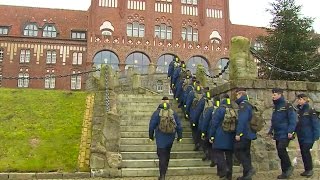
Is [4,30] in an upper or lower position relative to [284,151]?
upper

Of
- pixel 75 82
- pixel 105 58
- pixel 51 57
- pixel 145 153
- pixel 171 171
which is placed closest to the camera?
pixel 171 171

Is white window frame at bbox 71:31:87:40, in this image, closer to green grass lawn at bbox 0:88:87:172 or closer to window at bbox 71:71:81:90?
window at bbox 71:71:81:90

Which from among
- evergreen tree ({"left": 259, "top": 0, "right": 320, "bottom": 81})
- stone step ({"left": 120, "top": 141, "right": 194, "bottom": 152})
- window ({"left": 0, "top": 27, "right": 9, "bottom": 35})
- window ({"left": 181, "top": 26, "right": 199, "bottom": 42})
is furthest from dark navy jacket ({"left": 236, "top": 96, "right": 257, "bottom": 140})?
window ({"left": 0, "top": 27, "right": 9, "bottom": 35})

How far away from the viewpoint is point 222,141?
338 inches

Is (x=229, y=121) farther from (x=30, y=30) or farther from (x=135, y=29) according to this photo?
(x=30, y=30)

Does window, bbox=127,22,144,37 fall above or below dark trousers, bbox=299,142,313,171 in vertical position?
above

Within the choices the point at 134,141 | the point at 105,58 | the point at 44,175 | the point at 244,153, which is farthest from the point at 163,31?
the point at 244,153

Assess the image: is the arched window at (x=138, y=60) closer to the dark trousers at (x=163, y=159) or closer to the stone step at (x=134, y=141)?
the stone step at (x=134, y=141)

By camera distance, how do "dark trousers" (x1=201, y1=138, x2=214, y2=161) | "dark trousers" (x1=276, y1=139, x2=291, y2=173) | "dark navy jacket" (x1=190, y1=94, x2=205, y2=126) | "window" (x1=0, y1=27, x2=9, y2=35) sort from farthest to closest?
"window" (x1=0, y1=27, x2=9, y2=35)
"dark navy jacket" (x1=190, y1=94, x2=205, y2=126)
"dark trousers" (x1=201, y1=138, x2=214, y2=161)
"dark trousers" (x1=276, y1=139, x2=291, y2=173)

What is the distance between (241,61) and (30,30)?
44.8 metres

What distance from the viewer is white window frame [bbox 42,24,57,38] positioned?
168 ft

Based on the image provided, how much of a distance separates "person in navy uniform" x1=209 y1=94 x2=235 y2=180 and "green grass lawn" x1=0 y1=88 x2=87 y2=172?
365cm

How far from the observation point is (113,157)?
1002 centimetres

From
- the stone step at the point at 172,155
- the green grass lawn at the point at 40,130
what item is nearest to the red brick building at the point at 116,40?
the green grass lawn at the point at 40,130
